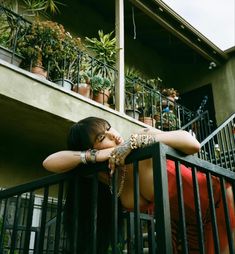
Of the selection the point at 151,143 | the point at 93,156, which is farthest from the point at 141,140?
the point at 93,156

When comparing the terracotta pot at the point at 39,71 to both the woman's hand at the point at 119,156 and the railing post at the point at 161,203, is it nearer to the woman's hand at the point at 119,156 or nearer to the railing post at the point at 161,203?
the woman's hand at the point at 119,156

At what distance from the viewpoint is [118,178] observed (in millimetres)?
1859

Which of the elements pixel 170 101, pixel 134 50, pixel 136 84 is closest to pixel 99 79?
pixel 136 84

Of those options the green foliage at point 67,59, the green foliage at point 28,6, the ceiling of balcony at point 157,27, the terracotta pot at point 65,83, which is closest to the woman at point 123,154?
the terracotta pot at point 65,83

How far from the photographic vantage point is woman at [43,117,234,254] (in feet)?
5.56

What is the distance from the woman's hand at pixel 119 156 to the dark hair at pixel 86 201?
288 mm

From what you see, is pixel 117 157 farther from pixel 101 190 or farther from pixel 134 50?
pixel 134 50

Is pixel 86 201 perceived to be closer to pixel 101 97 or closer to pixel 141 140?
pixel 141 140

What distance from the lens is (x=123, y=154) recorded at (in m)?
1.70

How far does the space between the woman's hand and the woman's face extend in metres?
0.27

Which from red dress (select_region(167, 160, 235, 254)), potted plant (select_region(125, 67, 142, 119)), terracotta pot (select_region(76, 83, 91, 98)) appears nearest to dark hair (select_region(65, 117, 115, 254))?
red dress (select_region(167, 160, 235, 254))

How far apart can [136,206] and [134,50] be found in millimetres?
10083

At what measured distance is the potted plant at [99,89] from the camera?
6664mm

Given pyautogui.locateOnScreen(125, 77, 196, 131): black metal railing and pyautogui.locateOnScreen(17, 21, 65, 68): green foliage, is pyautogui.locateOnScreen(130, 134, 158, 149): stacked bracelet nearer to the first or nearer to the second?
pyautogui.locateOnScreen(17, 21, 65, 68): green foliage
